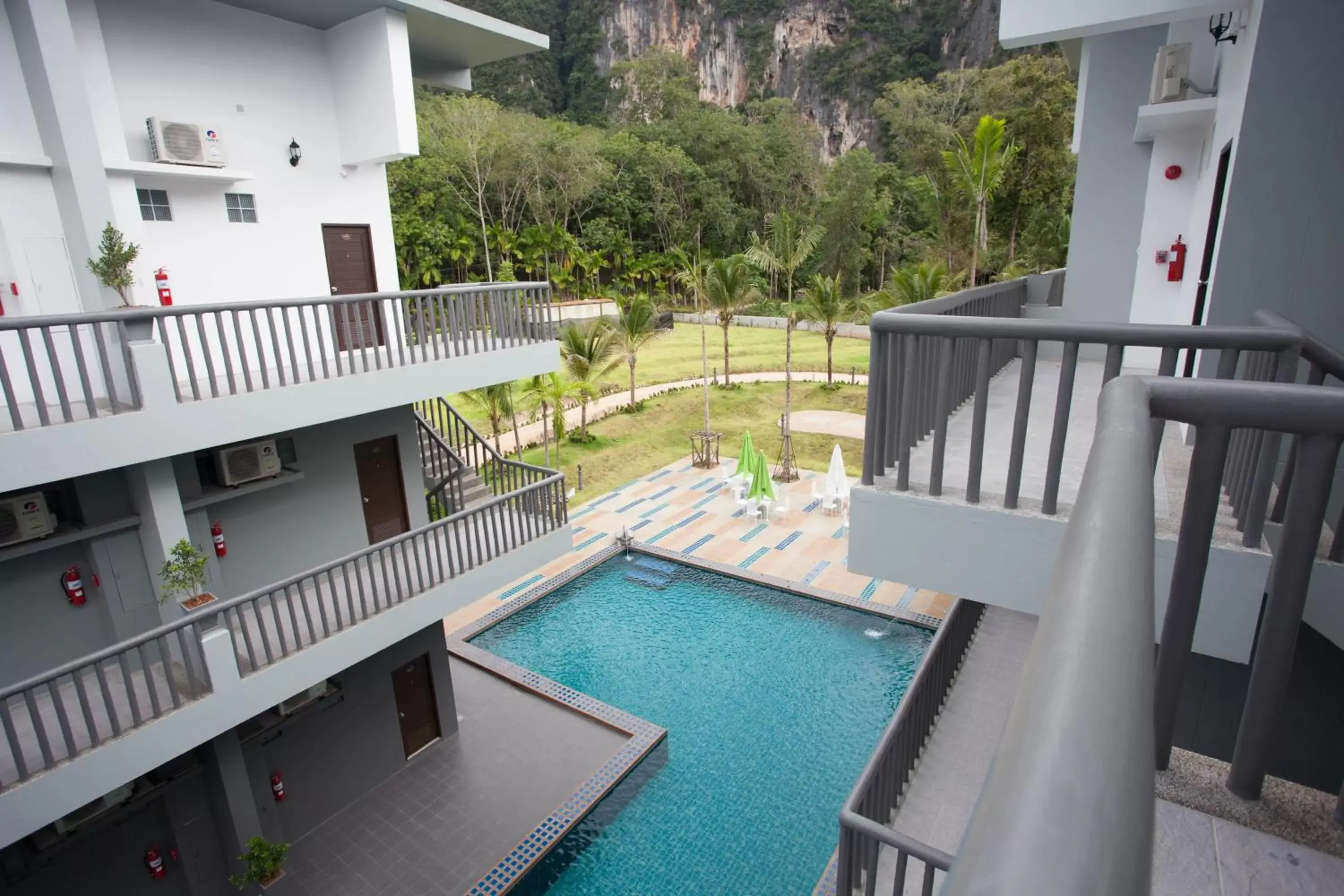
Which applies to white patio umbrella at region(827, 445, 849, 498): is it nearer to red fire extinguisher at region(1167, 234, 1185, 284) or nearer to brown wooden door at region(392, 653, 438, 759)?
red fire extinguisher at region(1167, 234, 1185, 284)

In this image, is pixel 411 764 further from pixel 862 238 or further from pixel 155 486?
pixel 862 238

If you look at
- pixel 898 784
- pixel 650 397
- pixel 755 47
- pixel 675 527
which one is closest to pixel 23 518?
pixel 898 784

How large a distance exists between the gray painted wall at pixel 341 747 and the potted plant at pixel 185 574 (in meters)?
2.07

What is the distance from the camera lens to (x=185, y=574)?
22.2ft

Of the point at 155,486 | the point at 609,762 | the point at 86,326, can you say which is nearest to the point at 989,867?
the point at 155,486

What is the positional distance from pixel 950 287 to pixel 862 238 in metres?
17.7

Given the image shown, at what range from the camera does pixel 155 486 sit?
6.64 m

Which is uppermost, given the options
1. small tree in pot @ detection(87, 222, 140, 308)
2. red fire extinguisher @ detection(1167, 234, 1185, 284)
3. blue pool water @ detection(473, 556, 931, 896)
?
small tree in pot @ detection(87, 222, 140, 308)

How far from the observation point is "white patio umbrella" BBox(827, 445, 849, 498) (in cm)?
1603

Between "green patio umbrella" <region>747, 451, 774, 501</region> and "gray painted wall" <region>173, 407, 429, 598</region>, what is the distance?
325 inches

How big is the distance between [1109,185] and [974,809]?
11.6 m

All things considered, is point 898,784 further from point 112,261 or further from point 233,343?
point 112,261

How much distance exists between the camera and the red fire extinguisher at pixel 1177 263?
7508 millimetres

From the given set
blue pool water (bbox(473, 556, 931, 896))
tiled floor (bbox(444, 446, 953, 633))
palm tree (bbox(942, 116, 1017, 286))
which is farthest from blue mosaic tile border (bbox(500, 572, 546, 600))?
palm tree (bbox(942, 116, 1017, 286))
